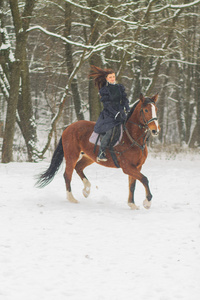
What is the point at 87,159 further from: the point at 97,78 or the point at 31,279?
the point at 31,279

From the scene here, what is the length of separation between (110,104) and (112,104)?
4 cm

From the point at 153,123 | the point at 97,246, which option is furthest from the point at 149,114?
the point at 97,246

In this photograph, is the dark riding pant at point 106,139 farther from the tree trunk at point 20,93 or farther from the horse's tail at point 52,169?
the tree trunk at point 20,93

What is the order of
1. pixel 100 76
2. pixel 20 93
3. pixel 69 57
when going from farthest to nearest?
pixel 69 57, pixel 20 93, pixel 100 76

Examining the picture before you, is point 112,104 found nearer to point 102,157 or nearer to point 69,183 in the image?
point 102,157

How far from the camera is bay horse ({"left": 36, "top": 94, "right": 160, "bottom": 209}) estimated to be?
6727 millimetres

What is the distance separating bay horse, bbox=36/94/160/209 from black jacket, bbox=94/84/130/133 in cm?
22

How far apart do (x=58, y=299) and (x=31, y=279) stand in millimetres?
470

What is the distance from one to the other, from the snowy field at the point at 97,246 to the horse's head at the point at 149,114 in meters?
1.52

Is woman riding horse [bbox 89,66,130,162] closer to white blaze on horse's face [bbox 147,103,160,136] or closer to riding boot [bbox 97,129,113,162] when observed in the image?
riding boot [bbox 97,129,113,162]

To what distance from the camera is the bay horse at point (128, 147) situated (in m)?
6.73

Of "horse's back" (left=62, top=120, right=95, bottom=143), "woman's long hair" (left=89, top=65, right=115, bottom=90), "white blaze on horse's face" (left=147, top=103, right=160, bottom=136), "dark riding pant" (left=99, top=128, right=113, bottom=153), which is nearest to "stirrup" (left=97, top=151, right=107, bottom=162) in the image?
"dark riding pant" (left=99, top=128, right=113, bottom=153)

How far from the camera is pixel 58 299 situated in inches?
133

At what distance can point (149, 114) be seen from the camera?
660cm
